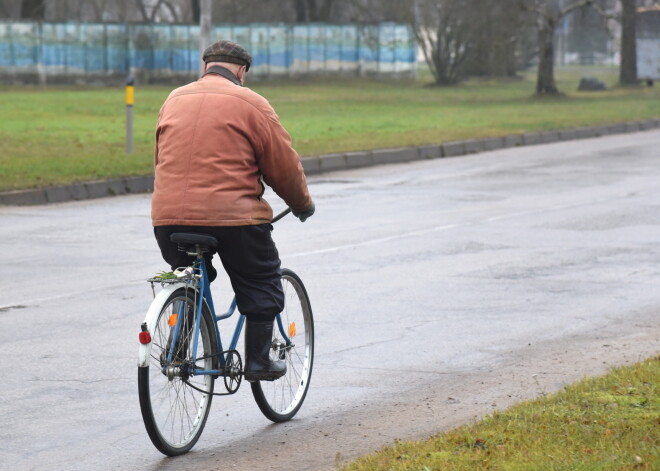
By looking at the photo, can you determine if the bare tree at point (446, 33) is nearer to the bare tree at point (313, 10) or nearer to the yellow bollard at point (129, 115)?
the bare tree at point (313, 10)

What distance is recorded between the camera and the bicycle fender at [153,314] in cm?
525

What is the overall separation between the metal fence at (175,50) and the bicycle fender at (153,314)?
46.1 m

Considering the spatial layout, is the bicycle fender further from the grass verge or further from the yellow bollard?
the yellow bollard

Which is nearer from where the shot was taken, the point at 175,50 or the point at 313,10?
the point at 175,50

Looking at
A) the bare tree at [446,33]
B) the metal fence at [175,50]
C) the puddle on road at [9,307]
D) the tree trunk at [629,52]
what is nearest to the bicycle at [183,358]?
the puddle on road at [9,307]

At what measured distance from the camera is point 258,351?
19.4 feet

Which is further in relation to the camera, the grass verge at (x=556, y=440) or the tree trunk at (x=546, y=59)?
the tree trunk at (x=546, y=59)

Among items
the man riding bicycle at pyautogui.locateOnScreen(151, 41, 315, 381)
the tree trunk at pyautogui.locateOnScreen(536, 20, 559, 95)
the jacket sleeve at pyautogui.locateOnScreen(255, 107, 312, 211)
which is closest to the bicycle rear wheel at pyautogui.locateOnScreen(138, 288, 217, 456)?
the man riding bicycle at pyautogui.locateOnScreen(151, 41, 315, 381)

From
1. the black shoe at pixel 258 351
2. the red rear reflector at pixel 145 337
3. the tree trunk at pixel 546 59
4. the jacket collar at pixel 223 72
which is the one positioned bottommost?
the black shoe at pixel 258 351

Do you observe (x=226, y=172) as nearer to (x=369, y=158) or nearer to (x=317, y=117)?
(x=369, y=158)

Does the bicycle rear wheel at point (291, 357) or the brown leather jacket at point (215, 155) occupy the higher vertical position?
the brown leather jacket at point (215, 155)

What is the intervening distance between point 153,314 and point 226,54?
1.19 meters

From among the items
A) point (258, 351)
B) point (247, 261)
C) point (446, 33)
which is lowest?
point (258, 351)

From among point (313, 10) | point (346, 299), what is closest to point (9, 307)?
point (346, 299)
